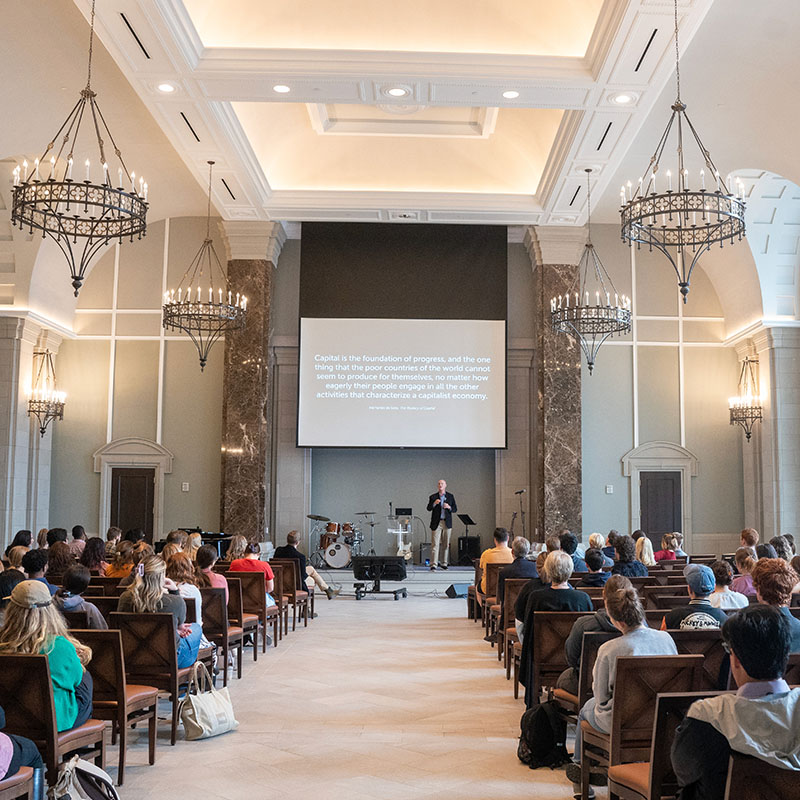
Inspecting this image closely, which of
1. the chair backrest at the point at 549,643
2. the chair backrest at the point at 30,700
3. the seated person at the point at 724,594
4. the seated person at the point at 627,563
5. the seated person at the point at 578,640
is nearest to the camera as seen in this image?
the chair backrest at the point at 30,700

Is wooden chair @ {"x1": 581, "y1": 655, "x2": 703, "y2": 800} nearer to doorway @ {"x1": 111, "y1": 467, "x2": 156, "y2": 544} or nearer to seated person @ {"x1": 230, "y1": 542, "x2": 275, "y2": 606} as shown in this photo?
seated person @ {"x1": 230, "y1": 542, "x2": 275, "y2": 606}

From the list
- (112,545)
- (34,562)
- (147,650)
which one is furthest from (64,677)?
(112,545)

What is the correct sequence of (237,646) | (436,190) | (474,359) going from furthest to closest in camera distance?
(474,359)
(436,190)
(237,646)

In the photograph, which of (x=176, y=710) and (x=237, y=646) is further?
(x=237, y=646)

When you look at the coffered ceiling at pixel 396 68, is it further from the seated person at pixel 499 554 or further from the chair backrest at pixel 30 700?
the chair backrest at pixel 30 700

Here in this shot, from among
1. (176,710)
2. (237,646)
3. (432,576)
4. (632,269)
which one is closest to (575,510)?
(432,576)

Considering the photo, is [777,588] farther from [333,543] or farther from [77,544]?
[333,543]

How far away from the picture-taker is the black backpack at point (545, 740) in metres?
4.92

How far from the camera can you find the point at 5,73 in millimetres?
9789

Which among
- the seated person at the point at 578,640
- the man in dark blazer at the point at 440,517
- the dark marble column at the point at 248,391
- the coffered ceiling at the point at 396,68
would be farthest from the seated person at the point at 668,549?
the dark marble column at the point at 248,391

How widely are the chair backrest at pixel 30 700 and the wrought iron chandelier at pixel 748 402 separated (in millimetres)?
13285

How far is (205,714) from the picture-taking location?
5480 millimetres

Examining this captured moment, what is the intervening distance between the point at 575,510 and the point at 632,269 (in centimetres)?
473

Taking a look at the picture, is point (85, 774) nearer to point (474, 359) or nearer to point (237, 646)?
point (237, 646)
